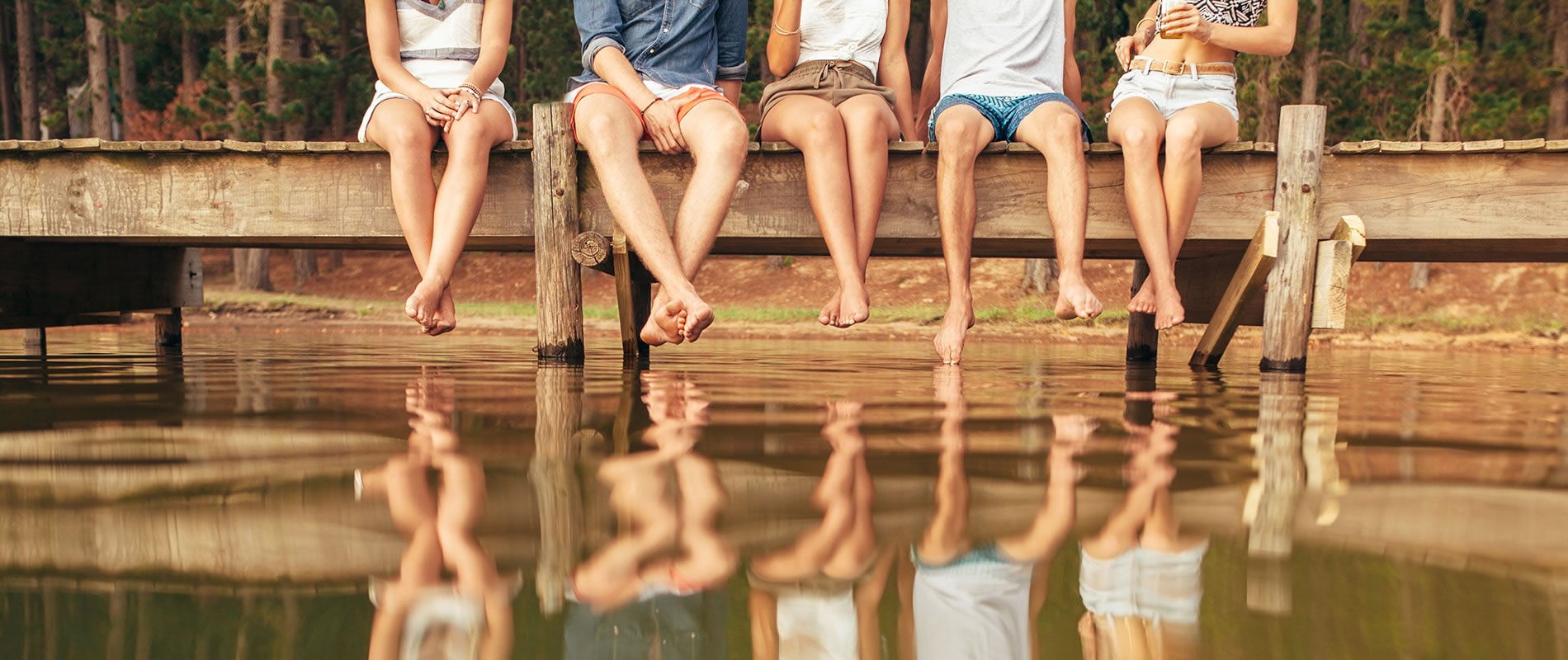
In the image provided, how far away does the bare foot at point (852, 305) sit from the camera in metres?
3.69

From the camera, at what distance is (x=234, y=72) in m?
17.6

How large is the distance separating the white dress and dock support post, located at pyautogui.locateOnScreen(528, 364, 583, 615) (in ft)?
5.93

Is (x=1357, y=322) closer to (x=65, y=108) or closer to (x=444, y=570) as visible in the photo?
(x=444, y=570)

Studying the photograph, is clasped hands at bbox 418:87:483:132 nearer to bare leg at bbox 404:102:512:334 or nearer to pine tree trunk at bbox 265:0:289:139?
bare leg at bbox 404:102:512:334

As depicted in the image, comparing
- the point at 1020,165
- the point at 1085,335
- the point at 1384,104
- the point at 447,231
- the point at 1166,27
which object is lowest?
the point at 1085,335

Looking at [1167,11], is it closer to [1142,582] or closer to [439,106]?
[439,106]

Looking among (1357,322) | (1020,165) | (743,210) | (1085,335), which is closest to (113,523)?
(743,210)

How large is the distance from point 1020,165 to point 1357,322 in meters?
10.0

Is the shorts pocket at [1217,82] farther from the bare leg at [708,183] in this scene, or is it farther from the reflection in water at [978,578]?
the reflection in water at [978,578]

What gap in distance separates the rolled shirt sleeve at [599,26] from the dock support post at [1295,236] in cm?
241

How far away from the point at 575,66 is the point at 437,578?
21.1 m

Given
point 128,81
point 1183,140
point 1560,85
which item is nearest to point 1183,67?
point 1183,140

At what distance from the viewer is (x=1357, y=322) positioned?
1255 centimetres

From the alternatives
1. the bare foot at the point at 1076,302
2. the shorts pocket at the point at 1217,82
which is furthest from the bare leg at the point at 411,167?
the shorts pocket at the point at 1217,82
